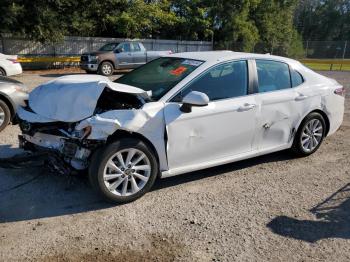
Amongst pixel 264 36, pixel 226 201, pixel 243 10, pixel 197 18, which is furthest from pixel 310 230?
pixel 264 36

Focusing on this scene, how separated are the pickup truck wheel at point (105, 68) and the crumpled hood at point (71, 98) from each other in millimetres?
14528

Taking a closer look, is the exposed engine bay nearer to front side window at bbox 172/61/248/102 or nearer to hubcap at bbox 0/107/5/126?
front side window at bbox 172/61/248/102

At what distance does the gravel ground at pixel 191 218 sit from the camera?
3588 millimetres

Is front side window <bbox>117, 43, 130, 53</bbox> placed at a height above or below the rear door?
below

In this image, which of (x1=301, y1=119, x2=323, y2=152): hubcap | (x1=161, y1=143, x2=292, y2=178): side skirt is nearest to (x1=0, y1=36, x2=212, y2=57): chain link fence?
(x1=301, y1=119, x2=323, y2=152): hubcap

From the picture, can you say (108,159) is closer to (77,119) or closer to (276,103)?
(77,119)

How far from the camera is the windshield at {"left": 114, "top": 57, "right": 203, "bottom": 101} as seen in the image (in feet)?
15.9

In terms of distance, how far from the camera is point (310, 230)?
4004 millimetres

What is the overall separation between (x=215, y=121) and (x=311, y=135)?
6.62 ft

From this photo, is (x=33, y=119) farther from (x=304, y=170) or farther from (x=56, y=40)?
(x=56, y=40)

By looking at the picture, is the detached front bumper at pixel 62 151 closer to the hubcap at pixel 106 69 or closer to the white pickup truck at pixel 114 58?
the white pickup truck at pixel 114 58

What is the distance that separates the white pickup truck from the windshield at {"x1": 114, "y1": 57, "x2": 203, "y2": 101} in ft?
43.1

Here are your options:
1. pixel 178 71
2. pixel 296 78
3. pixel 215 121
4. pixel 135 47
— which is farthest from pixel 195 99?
pixel 135 47

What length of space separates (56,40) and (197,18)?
13160 mm
